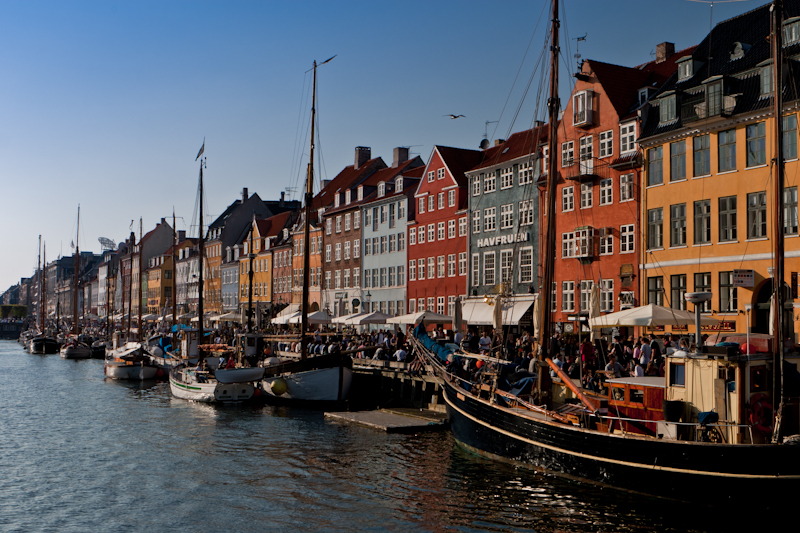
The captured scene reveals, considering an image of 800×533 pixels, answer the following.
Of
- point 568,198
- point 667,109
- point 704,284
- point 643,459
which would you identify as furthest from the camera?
point 568,198

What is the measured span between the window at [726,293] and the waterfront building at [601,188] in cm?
485

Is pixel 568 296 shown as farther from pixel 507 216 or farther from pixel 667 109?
pixel 667 109

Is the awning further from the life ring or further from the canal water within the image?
the life ring

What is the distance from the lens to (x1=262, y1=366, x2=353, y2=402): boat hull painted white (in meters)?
38.9

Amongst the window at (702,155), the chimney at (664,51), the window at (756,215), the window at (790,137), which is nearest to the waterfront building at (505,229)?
the chimney at (664,51)

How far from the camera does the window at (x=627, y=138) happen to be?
4244cm

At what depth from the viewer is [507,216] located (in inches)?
2061

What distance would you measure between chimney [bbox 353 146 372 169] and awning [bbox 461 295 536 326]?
1267 inches

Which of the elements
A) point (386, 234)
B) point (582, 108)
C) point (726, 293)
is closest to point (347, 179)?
point (386, 234)

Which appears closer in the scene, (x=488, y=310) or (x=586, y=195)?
(x=586, y=195)

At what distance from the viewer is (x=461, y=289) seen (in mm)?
57000

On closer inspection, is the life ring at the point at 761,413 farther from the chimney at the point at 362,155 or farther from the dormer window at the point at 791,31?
the chimney at the point at 362,155

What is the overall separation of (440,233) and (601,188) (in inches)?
711

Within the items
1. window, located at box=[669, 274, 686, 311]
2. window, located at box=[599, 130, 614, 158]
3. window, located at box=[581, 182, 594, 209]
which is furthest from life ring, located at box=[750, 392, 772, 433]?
window, located at box=[581, 182, 594, 209]
